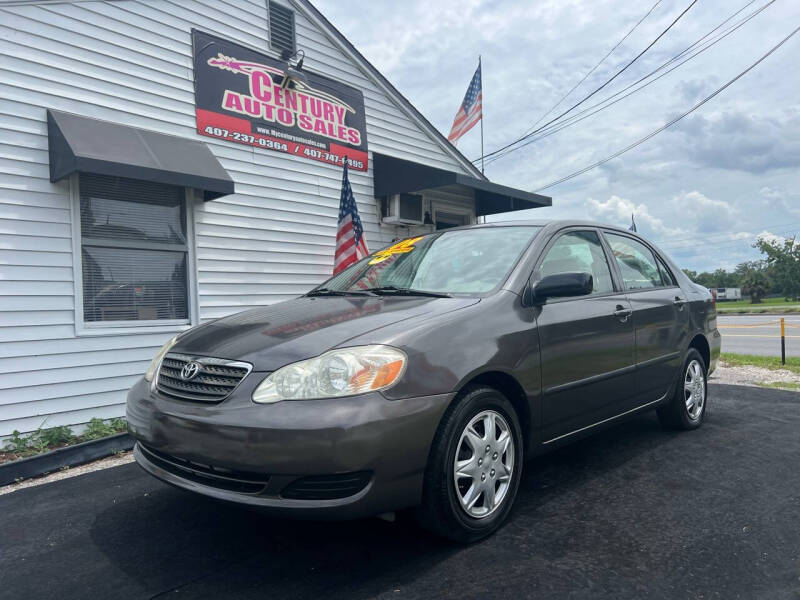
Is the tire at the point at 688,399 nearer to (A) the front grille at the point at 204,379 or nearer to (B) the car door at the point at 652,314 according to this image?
(B) the car door at the point at 652,314

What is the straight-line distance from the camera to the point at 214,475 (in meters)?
2.43

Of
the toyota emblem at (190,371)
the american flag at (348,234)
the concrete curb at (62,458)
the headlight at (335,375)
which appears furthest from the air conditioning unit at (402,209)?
the headlight at (335,375)

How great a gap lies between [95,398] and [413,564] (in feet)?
13.4

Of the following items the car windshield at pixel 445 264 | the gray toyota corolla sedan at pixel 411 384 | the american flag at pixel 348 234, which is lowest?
the gray toyota corolla sedan at pixel 411 384

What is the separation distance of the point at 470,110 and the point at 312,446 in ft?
39.1

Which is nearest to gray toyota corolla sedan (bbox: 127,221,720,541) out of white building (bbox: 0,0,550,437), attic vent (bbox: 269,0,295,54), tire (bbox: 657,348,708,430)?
tire (bbox: 657,348,708,430)

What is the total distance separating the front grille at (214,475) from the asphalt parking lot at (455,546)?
0.48 ft

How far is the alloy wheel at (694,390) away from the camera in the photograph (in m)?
4.59

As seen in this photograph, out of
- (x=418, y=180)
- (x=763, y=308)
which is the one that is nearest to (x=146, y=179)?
(x=418, y=180)

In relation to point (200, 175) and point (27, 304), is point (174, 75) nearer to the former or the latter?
point (200, 175)

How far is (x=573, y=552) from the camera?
103 inches

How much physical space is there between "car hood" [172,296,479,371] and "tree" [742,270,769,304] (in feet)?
230

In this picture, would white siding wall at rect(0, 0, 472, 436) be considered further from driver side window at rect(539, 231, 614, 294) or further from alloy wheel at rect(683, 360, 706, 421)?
alloy wheel at rect(683, 360, 706, 421)

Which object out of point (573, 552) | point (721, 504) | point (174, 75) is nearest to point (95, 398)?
point (174, 75)
